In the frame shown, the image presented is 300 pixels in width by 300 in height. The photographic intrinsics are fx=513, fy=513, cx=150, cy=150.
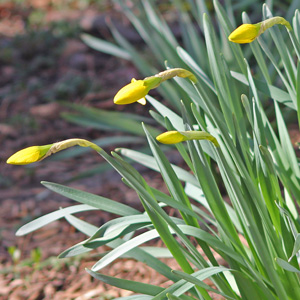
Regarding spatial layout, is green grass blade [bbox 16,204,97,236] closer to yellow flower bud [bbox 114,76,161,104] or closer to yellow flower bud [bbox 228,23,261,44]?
yellow flower bud [bbox 114,76,161,104]

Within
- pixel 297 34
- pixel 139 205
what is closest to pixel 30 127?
pixel 139 205

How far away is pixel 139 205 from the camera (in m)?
2.50

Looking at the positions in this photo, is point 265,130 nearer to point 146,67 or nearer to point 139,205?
point 139,205

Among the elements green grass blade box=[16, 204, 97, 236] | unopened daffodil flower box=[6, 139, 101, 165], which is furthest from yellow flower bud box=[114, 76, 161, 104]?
green grass blade box=[16, 204, 97, 236]

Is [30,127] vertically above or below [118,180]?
above

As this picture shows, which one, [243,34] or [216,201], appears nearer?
[243,34]

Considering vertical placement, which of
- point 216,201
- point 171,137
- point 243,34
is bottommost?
point 216,201

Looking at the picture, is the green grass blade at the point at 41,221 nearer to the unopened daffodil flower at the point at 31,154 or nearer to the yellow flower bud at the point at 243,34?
the unopened daffodil flower at the point at 31,154

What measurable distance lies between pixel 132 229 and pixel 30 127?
223 cm

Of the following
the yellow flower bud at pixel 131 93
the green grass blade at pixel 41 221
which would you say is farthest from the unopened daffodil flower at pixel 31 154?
the green grass blade at pixel 41 221

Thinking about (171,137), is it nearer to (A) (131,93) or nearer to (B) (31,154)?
(A) (131,93)

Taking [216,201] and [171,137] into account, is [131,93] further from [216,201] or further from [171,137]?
[216,201]

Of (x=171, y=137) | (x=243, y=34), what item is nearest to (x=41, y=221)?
(x=171, y=137)

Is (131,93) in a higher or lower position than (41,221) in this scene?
higher
